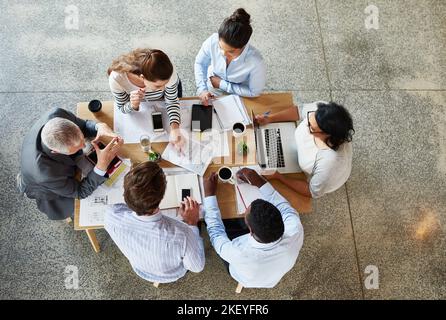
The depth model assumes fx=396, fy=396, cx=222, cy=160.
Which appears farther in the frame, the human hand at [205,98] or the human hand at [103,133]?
the human hand at [205,98]

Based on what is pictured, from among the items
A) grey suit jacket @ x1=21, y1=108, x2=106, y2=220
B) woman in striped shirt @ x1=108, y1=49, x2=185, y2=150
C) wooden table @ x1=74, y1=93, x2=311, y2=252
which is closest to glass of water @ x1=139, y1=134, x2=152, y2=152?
wooden table @ x1=74, y1=93, x2=311, y2=252

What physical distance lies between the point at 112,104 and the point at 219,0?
6.38ft

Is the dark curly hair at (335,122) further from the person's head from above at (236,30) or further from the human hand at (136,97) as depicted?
the human hand at (136,97)

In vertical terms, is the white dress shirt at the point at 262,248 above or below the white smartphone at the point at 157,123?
below

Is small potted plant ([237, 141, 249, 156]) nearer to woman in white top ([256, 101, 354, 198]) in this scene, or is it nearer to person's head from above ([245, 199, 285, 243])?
woman in white top ([256, 101, 354, 198])

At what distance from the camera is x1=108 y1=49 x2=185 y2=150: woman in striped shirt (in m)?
2.22

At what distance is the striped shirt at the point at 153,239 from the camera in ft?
6.31

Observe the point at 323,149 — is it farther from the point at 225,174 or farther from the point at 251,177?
the point at 225,174

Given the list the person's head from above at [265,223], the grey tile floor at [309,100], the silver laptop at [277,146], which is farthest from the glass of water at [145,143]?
the grey tile floor at [309,100]

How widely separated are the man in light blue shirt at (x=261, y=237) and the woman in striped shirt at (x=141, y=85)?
0.47 metres

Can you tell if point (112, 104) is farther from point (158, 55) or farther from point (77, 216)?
point (77, 216)

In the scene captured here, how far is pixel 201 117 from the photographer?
2480 millimetres

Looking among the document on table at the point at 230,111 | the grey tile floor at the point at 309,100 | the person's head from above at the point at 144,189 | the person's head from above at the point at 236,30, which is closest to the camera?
the person's head from above at the point at 144,189
